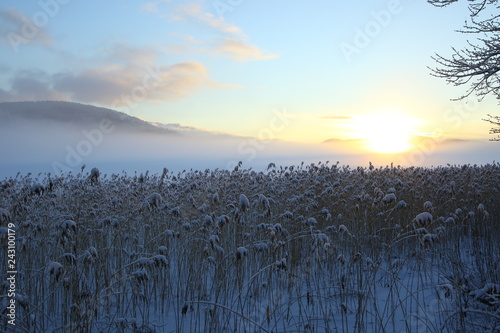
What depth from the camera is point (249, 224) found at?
8.84 meters

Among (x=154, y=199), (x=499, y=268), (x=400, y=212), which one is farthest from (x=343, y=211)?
(x=154, y=199)

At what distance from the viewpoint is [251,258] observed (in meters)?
7.20

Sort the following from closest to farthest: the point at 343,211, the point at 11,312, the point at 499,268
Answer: the point at 11,312 → the point at 499,268 → the point at 343,211

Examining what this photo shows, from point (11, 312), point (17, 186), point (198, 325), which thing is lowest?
point (198, 325)

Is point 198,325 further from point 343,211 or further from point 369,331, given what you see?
point 343,211

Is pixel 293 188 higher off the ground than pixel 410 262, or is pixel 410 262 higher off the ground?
pixel 293 188

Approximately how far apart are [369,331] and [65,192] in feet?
37.3

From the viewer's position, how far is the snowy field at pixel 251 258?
4.06 metres

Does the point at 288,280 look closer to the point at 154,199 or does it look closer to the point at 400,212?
the point at 154,199

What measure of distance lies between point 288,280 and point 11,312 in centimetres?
392

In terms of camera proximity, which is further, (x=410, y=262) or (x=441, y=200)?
(x=441, y=200)

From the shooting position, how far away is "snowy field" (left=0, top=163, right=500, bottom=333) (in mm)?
4059

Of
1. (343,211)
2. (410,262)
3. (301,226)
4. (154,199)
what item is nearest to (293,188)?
(343,211)

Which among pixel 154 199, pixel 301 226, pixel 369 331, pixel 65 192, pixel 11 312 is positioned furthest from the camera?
pixel 65 192
